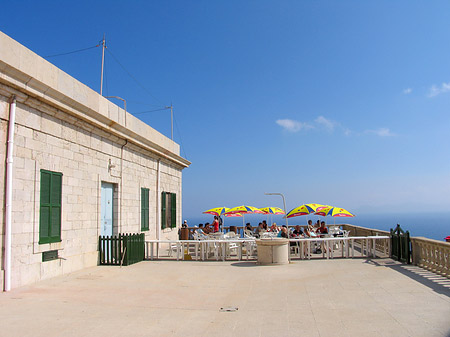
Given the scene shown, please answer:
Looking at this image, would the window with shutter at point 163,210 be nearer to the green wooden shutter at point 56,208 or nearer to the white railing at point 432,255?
the green wooden shutter at point 56,208

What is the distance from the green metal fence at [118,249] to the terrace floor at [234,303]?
773 millimetres

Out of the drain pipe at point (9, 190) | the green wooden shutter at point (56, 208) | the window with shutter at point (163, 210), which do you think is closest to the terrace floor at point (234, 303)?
the drain pipe at point (9, 190)

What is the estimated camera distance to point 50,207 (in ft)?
30.4

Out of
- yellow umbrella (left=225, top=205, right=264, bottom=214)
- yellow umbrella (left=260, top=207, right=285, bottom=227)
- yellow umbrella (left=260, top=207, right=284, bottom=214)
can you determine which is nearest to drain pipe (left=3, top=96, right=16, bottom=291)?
yellow umbrella (left=225, top=205, right=264, bottom=214)

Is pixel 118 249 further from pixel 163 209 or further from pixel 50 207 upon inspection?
pixel 163 209

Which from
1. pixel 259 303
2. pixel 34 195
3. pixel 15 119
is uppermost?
pixel 15 119

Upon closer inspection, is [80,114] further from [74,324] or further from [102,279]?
[74,324]

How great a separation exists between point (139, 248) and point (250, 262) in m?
3.50

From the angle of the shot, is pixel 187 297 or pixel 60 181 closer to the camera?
pixel 187 297

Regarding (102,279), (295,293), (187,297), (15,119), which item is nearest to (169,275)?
(102,279)

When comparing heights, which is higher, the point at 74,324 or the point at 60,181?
the point at 60,181

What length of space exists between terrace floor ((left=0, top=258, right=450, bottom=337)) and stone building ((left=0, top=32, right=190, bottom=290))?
0.84 m

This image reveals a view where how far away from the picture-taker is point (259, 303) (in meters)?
6.84

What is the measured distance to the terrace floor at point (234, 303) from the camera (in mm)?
5336
